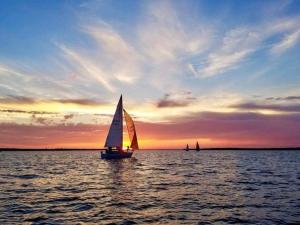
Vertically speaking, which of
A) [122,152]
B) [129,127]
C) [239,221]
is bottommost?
[239,221]

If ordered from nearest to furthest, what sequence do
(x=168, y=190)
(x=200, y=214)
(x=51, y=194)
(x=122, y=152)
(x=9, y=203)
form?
(x=200, y=214) < (x=9, y=203) < (x=51, y=194) < (x=168, y=190) < (x=122, y=152)

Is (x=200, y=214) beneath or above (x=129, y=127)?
beneath

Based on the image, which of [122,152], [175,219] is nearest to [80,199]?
[175,219]

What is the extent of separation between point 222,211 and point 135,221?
646 cm

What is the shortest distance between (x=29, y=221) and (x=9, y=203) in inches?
276

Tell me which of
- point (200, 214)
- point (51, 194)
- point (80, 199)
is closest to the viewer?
point (200, 214)

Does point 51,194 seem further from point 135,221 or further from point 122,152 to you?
point 122,152

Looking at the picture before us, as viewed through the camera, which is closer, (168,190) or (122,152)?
(168,190)

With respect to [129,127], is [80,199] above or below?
below

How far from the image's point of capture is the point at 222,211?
23016 millimetres

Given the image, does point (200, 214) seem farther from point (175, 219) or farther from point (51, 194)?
point (51, 194)

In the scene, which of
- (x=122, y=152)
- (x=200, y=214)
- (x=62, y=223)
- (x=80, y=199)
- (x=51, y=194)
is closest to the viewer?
(x=62, y=223)

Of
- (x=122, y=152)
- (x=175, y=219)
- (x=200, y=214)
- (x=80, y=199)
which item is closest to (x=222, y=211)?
(x=200, y=214)

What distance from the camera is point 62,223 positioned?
19484 millimetres
